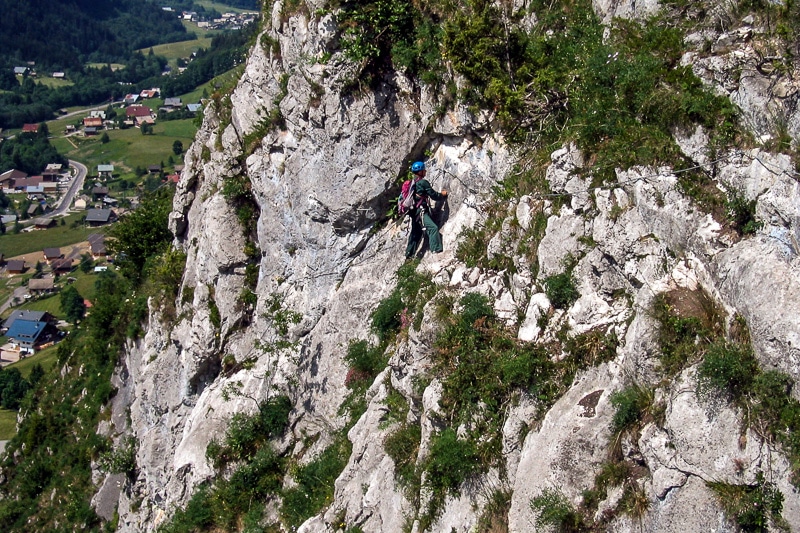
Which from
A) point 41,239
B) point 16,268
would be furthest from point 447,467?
point 41,239

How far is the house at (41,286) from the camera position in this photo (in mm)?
99062

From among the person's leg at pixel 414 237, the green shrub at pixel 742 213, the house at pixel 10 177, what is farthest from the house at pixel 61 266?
the green shrub at pixel 742 213

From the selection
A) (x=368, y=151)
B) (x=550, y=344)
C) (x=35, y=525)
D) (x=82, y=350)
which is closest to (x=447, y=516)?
(x=550, y=344)

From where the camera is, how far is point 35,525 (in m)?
25.2

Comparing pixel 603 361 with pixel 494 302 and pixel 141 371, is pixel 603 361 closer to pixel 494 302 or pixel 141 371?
pixel 494 302

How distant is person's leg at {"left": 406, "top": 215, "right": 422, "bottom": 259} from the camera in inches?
562

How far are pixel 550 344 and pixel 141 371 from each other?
16942 millimetres

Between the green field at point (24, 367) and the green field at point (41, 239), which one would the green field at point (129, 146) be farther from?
the green field at point (24, 367)

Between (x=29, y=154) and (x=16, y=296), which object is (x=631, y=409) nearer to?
(x=16, y=296)

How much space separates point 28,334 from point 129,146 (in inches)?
2989

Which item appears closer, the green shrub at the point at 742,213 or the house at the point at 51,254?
the green shrub at the point at 742,213

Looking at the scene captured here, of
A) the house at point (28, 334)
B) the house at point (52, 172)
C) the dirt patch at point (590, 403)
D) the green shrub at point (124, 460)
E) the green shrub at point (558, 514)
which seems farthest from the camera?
the house at point (52, 172)

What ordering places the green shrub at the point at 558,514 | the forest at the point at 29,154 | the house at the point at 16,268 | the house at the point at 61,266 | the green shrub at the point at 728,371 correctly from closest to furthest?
1. the green shrub at the point at 728,371
2. the green shrub at the point at 558,514
3. the house at the point at 61,266
4. the house at the point at 16,268
5. the forest at the point at 29,154

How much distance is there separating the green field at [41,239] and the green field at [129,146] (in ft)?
75.2
